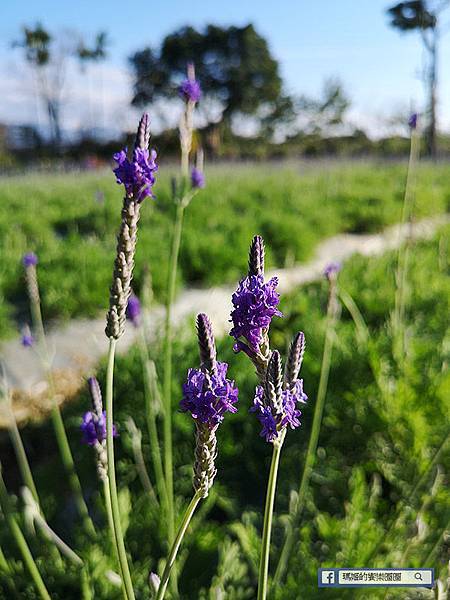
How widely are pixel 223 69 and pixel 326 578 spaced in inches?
1584

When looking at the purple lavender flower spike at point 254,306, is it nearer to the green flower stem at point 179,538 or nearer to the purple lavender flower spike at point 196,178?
the green flower stem at point 179,538

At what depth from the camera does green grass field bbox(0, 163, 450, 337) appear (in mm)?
4578

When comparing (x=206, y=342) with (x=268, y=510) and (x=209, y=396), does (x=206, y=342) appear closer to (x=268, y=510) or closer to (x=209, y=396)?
(x=209, y=396)

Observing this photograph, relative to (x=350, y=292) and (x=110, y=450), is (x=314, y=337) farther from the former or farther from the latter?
(x=110, y=450)

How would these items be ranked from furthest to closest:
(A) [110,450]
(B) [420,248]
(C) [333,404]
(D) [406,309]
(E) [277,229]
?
(E) [277,229]
(B) [420,248]
(D) [406,309]
(C) [333,404]
(A) [110,450]

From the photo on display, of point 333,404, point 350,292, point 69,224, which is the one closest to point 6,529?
point 333,404

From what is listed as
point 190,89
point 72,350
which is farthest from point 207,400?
point 72,350

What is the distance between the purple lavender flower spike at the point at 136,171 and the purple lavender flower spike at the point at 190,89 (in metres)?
0.70

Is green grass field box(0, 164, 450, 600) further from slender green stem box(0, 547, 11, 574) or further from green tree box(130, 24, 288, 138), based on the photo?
green tree box(130, 24, 288, 138)

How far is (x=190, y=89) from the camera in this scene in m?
1.32

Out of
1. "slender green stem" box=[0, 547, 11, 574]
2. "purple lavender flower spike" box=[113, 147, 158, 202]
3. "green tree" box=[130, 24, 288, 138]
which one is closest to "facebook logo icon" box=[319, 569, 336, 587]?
"purple lavender flower spike" box=[113, 147, 158, 202]

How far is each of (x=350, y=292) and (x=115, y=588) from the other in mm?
2454

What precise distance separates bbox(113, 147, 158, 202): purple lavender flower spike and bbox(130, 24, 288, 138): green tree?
3813 centimetres

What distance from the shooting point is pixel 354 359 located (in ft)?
7.63
